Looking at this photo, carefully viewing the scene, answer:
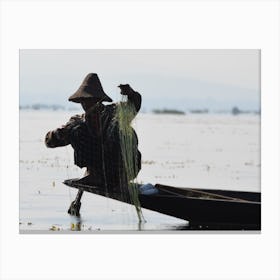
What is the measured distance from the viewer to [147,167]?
11508 mm

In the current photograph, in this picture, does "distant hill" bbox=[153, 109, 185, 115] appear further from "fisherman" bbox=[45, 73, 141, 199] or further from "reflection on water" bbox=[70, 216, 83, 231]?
"reflection on water" bbox=[70, 216, 83, 231]

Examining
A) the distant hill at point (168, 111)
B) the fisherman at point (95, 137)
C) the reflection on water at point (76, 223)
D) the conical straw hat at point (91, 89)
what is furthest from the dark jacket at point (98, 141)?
the reflection on water at point (76, 223)

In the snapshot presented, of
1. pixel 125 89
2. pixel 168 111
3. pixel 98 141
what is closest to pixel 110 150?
pixel 98 141

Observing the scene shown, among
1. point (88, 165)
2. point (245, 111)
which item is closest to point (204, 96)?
point (245, 111)

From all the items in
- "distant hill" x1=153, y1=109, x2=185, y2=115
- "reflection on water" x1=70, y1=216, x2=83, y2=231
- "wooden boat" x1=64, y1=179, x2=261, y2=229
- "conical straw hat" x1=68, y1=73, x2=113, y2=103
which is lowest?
"reflection on water" x1=70, y1=216, x2=83, y2=231

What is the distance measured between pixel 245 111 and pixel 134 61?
1.16 m

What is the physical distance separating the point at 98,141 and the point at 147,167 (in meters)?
0.55

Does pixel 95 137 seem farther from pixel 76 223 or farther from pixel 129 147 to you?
pixel 76 223

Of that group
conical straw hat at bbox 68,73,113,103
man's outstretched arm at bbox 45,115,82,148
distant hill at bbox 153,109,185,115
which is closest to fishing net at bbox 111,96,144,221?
conical straw hat at bbox 68,73,113,103

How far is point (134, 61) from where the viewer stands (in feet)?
37.1

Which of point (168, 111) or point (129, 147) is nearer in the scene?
point (129, 147)

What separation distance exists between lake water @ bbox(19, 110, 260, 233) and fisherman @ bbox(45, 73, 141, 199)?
0.10 metres

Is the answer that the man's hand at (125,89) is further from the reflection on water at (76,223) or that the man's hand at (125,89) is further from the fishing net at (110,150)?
the reflection on water at (76,223)

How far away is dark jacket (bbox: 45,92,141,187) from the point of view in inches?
445
